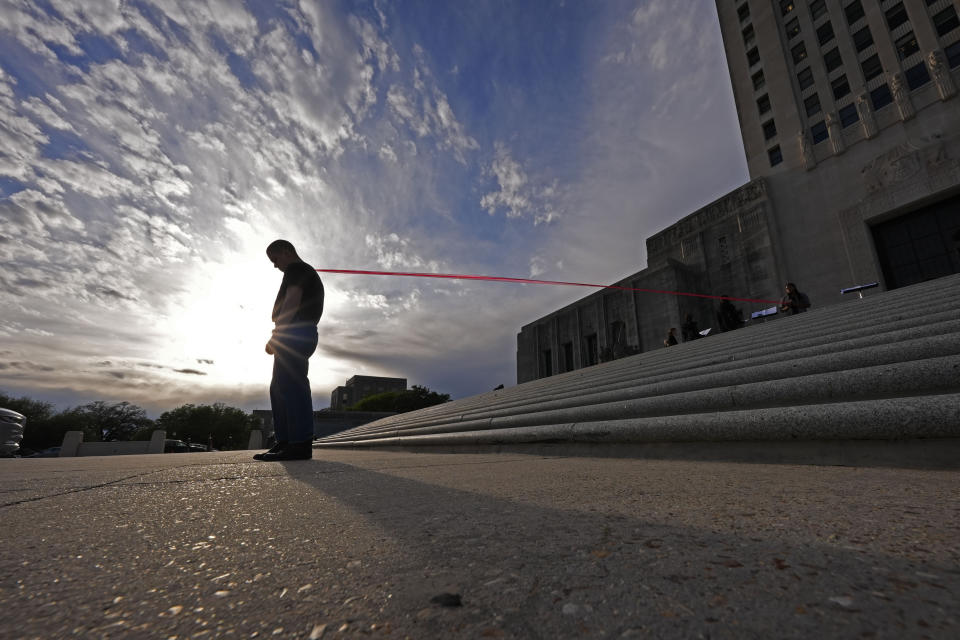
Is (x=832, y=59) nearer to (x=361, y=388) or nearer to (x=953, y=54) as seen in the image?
(x=953, y=54)

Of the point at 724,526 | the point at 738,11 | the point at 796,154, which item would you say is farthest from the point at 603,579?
the point at 738,11

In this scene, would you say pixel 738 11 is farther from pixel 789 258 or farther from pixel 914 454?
pixel 914 454

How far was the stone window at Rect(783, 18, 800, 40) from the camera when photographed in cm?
2109

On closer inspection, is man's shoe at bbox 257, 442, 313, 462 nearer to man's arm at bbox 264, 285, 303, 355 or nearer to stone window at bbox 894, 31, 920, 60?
man's arm at bbox 264, 285, 303, 355

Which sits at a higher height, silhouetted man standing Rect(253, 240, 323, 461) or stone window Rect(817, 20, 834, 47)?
stone window Rect(817, 20, 834, 47)

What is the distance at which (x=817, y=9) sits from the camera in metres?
20.3

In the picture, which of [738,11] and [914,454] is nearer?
[914,454]

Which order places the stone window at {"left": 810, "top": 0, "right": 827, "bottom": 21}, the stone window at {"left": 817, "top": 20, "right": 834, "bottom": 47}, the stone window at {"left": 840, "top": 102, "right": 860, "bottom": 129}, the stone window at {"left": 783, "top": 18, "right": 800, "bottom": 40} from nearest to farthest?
the stone window at {"left": 840, "top": 102, "right": 860, "bottom": 129} → the stone window at {"left": 817, "top": 20, "right": 834, "bottom": 47} → the stone window at {"left": 810, "top": 0, "right": 827, "bottom": 21} → the stone window at {"left": 783, "top": 18, "right": 800, "bottom": 40}

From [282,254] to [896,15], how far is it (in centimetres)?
2763

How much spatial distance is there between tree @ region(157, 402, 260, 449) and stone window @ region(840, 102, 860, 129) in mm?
51955

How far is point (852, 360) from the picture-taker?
2.53 metres

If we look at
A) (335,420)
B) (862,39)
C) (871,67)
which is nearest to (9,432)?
(335,420)

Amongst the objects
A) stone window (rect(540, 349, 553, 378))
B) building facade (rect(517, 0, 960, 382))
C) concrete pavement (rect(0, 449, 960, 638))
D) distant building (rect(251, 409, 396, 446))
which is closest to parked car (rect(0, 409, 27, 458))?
concrete pavement (rect(0, 449, 960, 638))

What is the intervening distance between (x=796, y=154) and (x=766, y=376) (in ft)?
75.0
